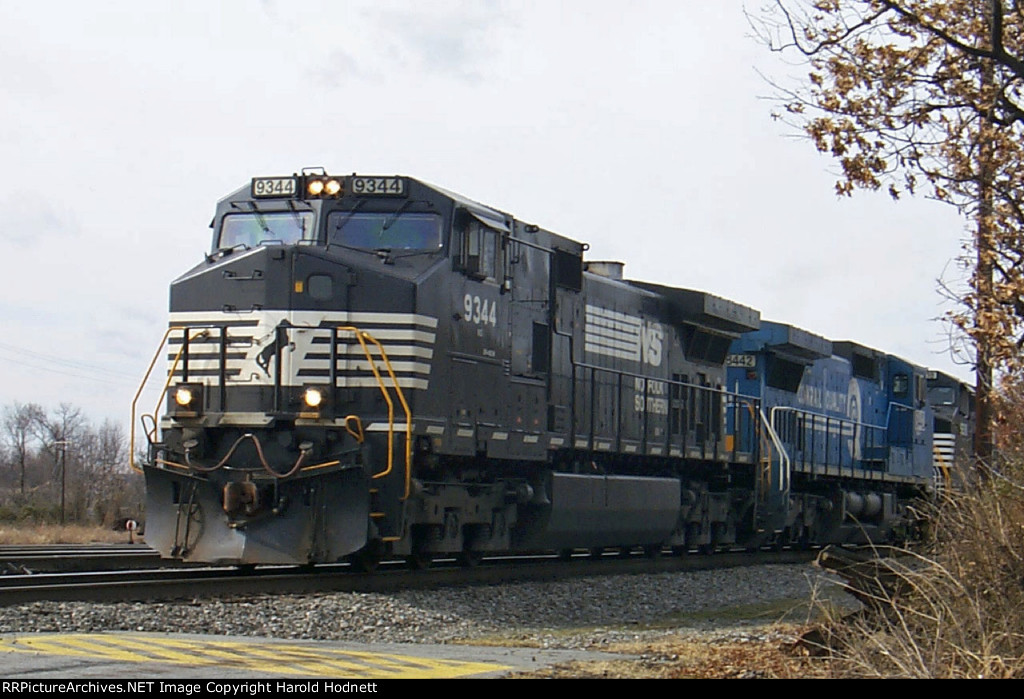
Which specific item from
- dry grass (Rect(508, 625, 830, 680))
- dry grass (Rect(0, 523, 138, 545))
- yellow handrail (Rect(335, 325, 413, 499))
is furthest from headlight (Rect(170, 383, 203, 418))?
dry grass (Rect(0, 523, 138, 545))

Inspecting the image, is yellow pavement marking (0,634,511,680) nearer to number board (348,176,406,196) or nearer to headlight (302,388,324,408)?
headlight (302,388,324,408)

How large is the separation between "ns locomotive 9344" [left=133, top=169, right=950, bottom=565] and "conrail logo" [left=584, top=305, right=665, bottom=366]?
4cm

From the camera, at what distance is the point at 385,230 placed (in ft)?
43.7

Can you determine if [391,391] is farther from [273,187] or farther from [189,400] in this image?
[273,187]

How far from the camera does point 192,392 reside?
41.8ft

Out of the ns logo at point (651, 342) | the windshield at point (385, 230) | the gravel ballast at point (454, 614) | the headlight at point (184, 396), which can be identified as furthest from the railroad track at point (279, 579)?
the windshield at point (385, 230)

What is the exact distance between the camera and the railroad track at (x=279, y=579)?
11.1 metres

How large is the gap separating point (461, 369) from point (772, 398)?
32.5 ft

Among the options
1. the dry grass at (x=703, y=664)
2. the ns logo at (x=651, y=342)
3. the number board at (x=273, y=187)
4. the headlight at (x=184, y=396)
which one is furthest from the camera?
the ns logo at (x=651, y=342)

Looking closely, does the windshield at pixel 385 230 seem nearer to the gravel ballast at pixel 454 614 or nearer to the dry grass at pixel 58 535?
the gravel ballast at pixel 454 614

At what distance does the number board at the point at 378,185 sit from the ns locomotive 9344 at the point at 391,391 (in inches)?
0.9

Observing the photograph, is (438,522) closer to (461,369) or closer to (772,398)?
(461,369)

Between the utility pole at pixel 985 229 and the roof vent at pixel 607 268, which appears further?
the roof vent at pixel 607 268
